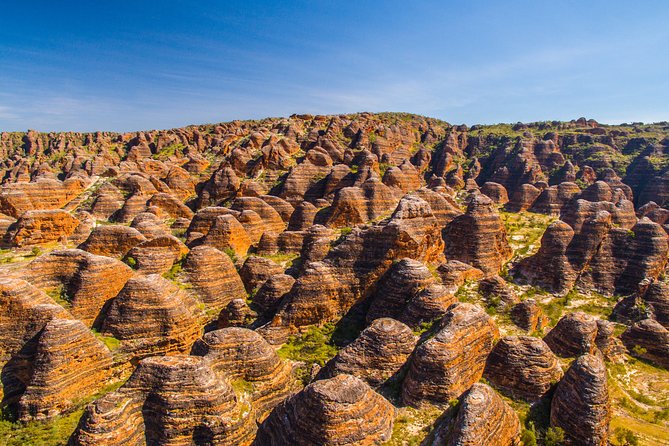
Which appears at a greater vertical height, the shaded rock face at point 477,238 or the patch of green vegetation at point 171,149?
the patch of green vegetation at point 171,149

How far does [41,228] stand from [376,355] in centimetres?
3526

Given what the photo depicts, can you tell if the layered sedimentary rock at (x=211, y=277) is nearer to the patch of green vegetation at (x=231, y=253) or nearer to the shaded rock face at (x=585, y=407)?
the patch of green vegetation at (x=231, y=253)

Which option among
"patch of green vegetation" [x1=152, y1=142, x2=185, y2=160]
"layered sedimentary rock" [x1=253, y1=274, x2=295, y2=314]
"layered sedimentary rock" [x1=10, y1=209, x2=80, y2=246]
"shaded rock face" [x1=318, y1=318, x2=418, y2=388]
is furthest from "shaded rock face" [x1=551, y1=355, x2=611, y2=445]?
"patch of green vegetation" [x1=152, y1=142, x2=185, y2=160]

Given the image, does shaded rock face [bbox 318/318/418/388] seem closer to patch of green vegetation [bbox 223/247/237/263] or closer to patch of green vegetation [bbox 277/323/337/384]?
patch of green vegetation [bbox 277/323/337/384]

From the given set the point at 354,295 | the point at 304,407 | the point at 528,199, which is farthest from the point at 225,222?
the point at 528,199

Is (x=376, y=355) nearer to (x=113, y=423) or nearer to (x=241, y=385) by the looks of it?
(x=241, y=385)

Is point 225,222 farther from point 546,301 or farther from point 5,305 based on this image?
point 546,301

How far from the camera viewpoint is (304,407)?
1396 centimetres

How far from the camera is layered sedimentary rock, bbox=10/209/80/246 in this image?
3456 cm

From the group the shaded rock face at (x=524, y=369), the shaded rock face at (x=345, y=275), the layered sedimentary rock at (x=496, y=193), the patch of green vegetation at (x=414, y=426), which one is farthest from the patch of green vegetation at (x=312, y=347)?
the layered sedimentary rock at (x=496, y=193)

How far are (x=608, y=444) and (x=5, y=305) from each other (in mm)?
31474

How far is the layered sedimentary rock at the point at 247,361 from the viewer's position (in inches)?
763

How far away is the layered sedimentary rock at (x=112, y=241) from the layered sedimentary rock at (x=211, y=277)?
6535 mm

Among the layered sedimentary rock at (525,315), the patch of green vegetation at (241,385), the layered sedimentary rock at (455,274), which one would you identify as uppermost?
the layered sedimentary rock at (455,274)
